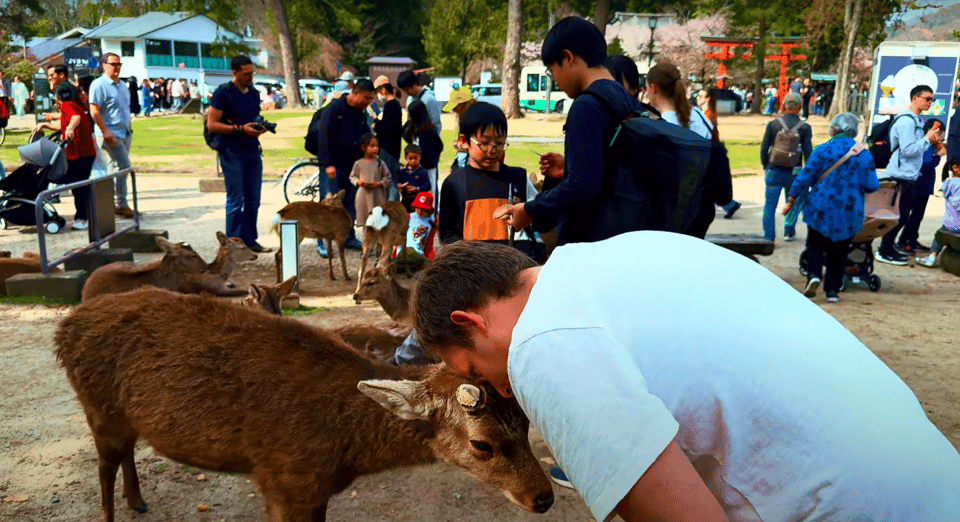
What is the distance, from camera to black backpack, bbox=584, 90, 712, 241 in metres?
3.80

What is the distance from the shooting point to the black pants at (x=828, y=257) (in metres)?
8.41

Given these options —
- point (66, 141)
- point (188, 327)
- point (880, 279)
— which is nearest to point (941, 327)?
point (880, 279)

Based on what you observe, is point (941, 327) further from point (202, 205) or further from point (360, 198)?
point (202, 205)

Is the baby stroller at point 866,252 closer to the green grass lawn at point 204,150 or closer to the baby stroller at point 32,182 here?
the green grass lawn at point 204,150

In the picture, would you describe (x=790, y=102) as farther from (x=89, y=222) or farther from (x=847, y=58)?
(x=847, y=58)

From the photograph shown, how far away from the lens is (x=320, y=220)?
8.93 meters

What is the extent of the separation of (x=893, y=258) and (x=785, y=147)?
1.97 m

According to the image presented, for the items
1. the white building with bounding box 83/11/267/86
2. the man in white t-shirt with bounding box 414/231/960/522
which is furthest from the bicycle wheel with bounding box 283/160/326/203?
the white building with bounding box 83/11/267/86

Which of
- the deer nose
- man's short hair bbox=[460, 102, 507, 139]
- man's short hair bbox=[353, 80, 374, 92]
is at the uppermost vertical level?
man's short hair bbox=[353, 80, 374, 92]

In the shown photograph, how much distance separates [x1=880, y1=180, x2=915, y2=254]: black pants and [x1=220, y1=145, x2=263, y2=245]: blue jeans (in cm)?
775

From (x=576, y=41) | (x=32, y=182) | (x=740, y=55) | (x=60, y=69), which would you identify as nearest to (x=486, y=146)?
(x=576, y=41)

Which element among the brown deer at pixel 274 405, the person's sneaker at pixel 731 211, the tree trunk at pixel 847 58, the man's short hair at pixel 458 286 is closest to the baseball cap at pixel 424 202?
the brown deer at pixel 274 405

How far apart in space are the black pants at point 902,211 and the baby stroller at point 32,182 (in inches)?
424

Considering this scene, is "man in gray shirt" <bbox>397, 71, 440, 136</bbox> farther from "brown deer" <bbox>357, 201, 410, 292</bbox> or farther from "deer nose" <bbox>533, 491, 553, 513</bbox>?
"deer nose" <bbox>533, 491, 553, 513</bbox>
